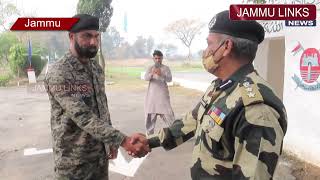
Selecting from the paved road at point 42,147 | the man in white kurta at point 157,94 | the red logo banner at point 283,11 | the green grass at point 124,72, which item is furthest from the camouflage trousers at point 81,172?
the green grass at point 124,72

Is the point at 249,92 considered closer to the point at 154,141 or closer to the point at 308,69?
the point at 154,141

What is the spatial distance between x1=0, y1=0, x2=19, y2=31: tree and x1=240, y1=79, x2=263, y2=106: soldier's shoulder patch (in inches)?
1540

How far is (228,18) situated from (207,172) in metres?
0.73

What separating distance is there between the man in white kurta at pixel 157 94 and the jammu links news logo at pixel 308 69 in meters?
2.28

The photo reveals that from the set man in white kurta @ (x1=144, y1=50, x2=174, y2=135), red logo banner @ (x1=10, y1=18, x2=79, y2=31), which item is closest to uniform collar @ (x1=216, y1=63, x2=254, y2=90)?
red logo banner @ (x1=10, y1=18, x2=79, y2=31)

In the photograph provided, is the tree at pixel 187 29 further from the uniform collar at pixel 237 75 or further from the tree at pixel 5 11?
the uniform collar at pixel 237 75

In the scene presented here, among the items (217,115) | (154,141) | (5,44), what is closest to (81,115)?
(154,141)

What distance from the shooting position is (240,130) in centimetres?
167

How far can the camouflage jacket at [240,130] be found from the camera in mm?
1632

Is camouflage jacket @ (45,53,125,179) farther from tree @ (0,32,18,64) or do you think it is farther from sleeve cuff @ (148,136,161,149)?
tree @ (0,32,18,64)

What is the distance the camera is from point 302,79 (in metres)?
5.73

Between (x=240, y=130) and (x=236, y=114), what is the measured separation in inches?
3.5

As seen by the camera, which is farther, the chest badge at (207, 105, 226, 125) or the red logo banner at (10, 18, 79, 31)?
the red logo banner at (10, 18, 79, 31)

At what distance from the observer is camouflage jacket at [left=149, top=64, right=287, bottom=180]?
163 cm
